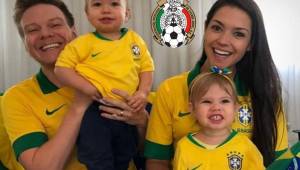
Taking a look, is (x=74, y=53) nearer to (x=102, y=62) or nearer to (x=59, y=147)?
(x=102, y=62)

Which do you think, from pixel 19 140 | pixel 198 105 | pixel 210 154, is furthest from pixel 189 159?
pixel 19 140

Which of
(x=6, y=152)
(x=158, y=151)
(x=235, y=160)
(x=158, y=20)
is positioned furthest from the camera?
(x=158, y=20)

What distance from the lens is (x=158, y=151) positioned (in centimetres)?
162

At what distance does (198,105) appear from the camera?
1485 mm

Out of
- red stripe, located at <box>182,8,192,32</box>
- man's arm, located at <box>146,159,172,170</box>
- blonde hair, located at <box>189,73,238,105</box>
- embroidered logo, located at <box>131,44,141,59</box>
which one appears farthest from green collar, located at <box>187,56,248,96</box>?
red stripe, located at <box>182,8,192,32</box>

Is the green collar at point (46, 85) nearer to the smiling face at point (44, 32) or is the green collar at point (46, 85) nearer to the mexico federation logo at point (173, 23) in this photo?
the smiling face at point (44, 32)

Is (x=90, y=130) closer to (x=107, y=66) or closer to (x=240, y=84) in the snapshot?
(x=107, y=66)

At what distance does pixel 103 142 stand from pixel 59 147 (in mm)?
174

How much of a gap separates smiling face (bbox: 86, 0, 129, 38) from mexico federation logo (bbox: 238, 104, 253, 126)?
613 millimetres

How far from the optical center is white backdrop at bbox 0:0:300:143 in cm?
→ 369

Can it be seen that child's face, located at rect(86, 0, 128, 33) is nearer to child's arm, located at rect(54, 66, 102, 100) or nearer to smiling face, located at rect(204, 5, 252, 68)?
→ child's arm, located at rect(54, 66, 102, 100)

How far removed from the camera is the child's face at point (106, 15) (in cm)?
160

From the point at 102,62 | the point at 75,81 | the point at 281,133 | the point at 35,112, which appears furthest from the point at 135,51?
the point at 281,133

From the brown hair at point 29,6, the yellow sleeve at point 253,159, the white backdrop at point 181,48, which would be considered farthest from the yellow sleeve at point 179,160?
the white backdrop at point 181,48
